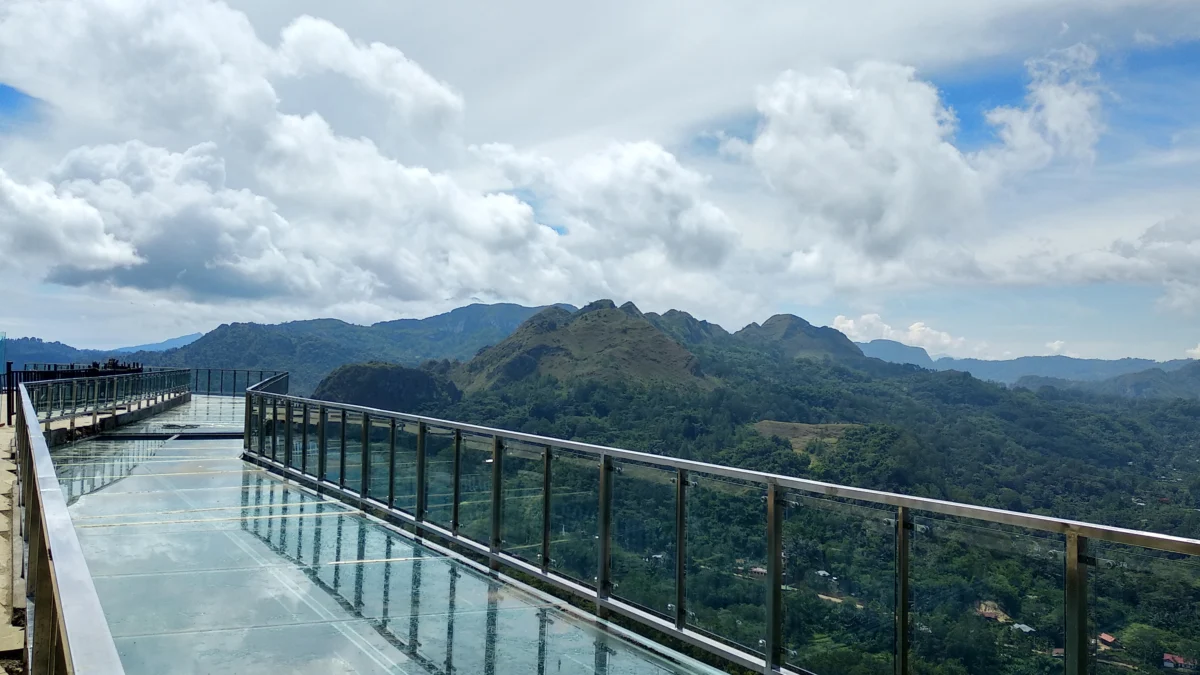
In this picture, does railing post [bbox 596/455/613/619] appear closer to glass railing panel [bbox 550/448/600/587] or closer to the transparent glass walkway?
glass railing panel [bbox 550/448/600/587]

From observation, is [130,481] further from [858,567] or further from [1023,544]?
[1023,544]

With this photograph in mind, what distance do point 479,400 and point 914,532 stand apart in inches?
4515

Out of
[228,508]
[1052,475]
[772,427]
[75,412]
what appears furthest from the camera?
[772,427]

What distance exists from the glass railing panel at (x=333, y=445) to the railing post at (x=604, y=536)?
19.4 ft

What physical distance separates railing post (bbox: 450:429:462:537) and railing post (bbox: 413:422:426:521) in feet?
2.15

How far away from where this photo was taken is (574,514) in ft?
22.3

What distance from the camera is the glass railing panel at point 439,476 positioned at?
8672 mm

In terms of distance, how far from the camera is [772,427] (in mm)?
104938

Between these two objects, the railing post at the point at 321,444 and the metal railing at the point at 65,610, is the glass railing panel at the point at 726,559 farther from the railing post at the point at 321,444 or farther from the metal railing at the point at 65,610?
the railing post at the point at 321,444

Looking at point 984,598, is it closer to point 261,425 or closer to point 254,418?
point 261,425

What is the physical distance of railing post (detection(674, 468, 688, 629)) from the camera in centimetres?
565

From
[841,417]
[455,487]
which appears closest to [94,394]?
[455,487]

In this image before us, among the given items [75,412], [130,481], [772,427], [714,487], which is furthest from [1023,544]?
[772,427]

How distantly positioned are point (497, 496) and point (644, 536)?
211cm
